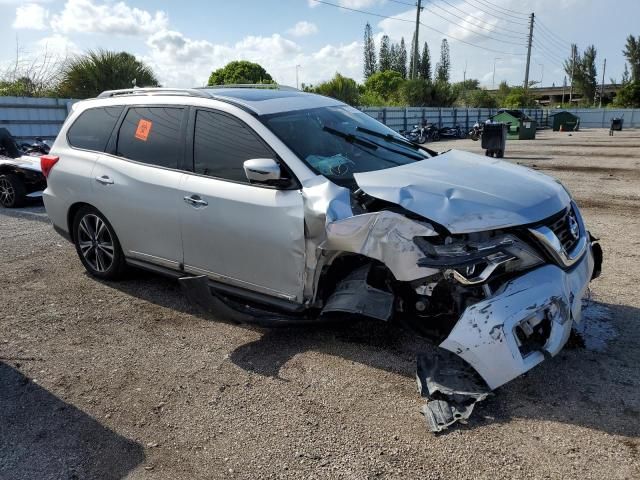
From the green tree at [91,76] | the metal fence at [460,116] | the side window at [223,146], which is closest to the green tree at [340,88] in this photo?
the metal fence at [460,116]

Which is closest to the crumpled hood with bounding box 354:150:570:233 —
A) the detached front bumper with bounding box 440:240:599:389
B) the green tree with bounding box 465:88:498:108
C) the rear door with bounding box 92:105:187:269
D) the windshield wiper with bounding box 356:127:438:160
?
the detached front bumper with bounding box 440:240:599:389

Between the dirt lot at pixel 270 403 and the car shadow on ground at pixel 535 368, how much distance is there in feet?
0.04

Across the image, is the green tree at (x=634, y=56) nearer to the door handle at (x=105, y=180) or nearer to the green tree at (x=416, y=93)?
the green tree at (x=416, y=93)

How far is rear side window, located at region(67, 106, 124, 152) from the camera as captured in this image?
500 centimetres

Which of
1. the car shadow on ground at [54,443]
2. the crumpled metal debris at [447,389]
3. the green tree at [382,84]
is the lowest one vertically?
the car shadow on ground at [54,443]

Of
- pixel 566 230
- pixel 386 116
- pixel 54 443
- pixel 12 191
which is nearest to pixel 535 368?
pixel 566 230

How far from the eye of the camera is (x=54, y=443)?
2.91 metres

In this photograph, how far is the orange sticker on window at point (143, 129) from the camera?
463 centimetres

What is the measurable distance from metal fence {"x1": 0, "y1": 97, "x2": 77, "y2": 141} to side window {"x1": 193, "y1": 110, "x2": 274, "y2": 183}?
418 inches

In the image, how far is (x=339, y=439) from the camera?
2854mm

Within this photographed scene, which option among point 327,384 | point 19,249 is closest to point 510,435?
point 327,384

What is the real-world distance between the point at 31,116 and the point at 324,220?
13200 mm

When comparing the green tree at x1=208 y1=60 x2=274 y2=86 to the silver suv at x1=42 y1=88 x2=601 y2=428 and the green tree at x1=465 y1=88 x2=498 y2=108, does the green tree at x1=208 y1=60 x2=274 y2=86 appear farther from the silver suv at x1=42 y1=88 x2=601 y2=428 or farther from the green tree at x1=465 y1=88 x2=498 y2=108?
the silver suv at x1=42 y1=88 x2=601 y2=428

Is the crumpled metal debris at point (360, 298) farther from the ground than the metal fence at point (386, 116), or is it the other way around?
the metal fence at point (386, 116)
